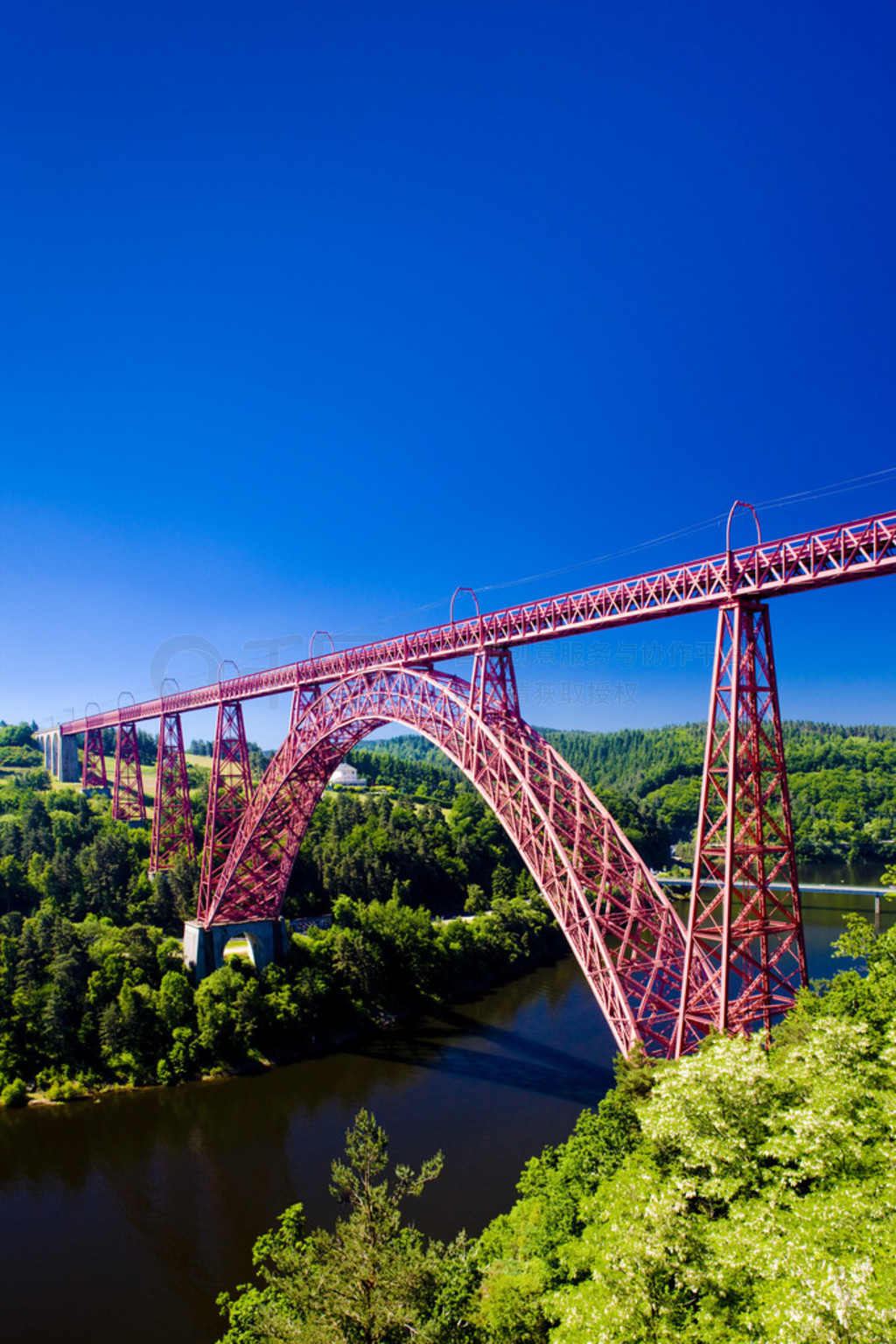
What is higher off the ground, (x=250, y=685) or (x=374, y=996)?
(x=250, y=685)

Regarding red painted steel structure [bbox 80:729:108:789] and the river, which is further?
red painted steel structure [bbox 80:729:108:789]

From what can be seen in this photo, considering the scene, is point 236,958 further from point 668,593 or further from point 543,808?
point 668,593

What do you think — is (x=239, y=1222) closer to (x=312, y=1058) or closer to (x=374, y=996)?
(x=312, y=1058)

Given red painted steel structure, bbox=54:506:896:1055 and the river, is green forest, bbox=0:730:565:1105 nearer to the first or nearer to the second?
the river

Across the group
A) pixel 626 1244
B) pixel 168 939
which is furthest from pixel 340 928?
pixel 626 1244

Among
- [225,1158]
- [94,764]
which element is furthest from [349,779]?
[225,1158]

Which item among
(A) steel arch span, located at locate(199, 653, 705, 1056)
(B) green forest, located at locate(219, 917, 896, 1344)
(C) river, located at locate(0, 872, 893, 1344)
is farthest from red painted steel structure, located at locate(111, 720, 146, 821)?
(B) green forest, located at locate(219, 917, 896, 1344)
